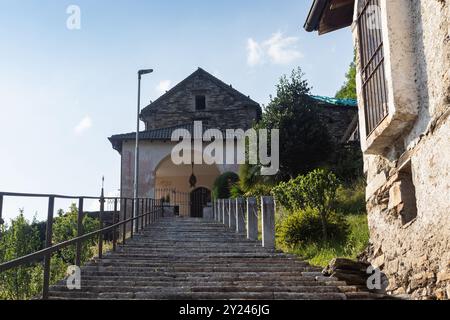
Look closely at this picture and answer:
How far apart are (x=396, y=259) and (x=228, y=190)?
16294mm

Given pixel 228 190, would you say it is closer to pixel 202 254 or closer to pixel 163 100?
pixel 163 100

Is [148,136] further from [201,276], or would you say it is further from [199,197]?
[201,276]

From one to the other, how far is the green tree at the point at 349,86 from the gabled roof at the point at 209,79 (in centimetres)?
967

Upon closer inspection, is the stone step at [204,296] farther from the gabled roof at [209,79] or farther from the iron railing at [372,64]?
the gabled roof at [209,79]

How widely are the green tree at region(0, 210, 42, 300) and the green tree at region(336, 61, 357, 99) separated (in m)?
28.0

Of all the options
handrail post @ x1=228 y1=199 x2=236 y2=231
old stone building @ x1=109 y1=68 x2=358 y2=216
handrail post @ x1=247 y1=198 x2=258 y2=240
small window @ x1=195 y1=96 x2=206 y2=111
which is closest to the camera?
handrail post @ x1=247 y1=198 x2=258 y2=240

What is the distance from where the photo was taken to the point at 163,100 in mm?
30906

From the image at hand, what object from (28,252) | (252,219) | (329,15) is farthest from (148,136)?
(329,15)

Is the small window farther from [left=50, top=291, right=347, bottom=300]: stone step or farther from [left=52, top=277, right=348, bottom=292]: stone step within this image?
[left=50, top=291, right=347, bottom=300]: stone step

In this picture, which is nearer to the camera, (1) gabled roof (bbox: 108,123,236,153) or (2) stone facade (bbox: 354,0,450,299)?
(2) stone facade (bbox: 354,0,450,299)

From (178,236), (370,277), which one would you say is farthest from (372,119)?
(178,236)

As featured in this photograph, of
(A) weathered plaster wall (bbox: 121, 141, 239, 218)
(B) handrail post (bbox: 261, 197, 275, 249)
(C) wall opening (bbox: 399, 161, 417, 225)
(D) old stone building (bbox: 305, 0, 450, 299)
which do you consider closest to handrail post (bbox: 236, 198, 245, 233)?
(B) handrail post (bbox: 261, 197, 275, 249)

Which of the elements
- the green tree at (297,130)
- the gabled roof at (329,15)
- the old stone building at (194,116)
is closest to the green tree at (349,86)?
the old stone building at (194,116)

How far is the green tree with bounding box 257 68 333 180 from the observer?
1916 cm
